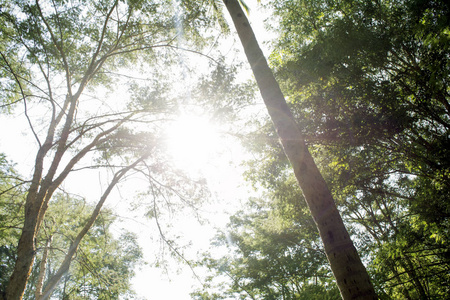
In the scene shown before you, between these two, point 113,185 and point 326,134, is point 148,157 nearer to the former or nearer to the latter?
point 113,185

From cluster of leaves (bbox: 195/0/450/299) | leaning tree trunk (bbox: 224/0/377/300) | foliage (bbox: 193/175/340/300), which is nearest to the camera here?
leaning tree trunk (bbox: 224/0/377/300)

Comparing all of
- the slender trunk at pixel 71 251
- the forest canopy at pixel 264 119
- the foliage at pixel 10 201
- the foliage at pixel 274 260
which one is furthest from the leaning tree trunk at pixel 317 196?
the foliage at pixel 274 260

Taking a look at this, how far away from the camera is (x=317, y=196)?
250cm

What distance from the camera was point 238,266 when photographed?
560 inches

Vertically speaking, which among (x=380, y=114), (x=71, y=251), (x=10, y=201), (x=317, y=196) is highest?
(x=10, y=201)

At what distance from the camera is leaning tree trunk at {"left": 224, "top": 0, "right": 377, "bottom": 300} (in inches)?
79.9

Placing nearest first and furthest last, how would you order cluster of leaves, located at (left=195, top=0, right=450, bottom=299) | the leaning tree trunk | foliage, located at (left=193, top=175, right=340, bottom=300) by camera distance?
the leaning tree trunk, cluster of leaves, located at (left=195, top=0, right=450, bottom=299), foliage, located at (left=193, top=175, right=340, bottom=300)

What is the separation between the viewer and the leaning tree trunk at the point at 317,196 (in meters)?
2.03

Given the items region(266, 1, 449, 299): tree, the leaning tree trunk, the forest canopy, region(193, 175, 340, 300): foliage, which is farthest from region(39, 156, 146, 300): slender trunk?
region(193, 175, 340, 300): foliage

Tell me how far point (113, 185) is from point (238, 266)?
11.8 metres

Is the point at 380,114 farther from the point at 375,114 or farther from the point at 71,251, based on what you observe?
the point at 71,251

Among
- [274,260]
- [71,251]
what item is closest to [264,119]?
[71,251]

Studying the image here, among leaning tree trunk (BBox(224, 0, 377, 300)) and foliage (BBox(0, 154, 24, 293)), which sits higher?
foliage (BBox(0, 154, 24, 293))

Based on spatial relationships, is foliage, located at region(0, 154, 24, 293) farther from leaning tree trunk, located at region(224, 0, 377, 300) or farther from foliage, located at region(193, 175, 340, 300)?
foliage, located at region(193, 175, 340, 300)
